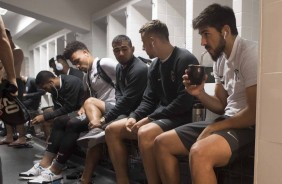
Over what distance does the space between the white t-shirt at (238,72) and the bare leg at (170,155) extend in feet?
0.97

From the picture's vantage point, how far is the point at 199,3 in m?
2.88

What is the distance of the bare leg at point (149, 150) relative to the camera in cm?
173

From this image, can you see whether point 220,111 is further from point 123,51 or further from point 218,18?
point 123,51

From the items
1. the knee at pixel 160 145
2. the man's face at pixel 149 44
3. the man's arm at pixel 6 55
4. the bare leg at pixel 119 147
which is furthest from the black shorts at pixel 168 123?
the man's arm at pixel 6 55

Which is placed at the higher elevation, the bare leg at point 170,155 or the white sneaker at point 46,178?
the bare leg at point 170,155

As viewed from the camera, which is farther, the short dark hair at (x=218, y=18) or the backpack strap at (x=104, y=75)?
the backpack strap at (x=104, y=75)

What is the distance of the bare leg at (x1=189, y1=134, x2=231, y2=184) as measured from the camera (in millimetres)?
1263

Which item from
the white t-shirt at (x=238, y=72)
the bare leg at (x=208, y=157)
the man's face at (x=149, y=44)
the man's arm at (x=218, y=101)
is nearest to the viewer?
the bare leg at (x=208, y=157)

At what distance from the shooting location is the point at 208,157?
1.28m

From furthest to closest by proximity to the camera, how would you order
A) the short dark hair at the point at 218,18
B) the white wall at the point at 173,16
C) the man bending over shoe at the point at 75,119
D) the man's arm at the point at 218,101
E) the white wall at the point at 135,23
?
the white wall at the point at 135,23 < the white wall at the point at 173,16 < the man bending over shoe at the point at 75,119 < the man's arm at the point at 218,101 < the short dark hair at the point at 218,18

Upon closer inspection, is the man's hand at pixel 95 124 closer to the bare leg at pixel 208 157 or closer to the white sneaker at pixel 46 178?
the white sneaker at pixel 46 178

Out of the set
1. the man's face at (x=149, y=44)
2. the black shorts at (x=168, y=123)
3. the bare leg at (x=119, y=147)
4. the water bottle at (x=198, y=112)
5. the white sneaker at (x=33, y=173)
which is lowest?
the white sneaker at (x=33, y=173)

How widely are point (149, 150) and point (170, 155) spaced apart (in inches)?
8.6

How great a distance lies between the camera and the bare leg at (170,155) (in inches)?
59.9
